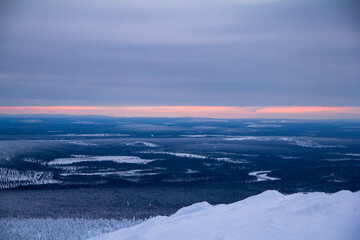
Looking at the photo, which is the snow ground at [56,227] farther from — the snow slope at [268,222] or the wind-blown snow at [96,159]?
the wind-blown snow at [96,159]

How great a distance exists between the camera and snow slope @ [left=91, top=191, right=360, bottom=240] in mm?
15938

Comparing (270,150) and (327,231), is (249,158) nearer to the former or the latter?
(270,150)

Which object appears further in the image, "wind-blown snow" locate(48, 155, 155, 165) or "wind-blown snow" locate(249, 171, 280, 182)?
"wind-blown snow" locate(48, 155, 155, 165)

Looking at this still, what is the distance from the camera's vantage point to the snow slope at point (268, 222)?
15.9 metres

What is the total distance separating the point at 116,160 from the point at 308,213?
173ft

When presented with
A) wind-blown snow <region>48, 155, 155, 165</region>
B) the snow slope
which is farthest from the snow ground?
wind-blown snow <region>48, 155, 155, 165</region>

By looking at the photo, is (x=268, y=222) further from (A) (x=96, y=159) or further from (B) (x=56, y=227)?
(A) (x=96, y=159)

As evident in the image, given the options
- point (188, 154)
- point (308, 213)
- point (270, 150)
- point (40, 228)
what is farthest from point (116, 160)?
point (308, 213)

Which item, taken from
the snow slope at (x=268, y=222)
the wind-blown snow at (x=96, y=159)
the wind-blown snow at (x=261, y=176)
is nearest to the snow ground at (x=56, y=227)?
the snow slope at (x=268, y=222)

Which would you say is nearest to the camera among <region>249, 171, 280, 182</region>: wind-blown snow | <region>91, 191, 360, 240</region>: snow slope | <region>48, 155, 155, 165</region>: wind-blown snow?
<region>91, 191, 360, 240</region>: snow slope

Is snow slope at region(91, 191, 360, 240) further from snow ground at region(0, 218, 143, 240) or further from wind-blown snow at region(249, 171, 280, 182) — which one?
wind-blown snow at region(249, 171, 280, 182)

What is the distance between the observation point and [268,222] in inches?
683

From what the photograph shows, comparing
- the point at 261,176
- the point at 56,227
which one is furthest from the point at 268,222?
the point at 261,176

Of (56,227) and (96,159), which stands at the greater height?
(96,159)
